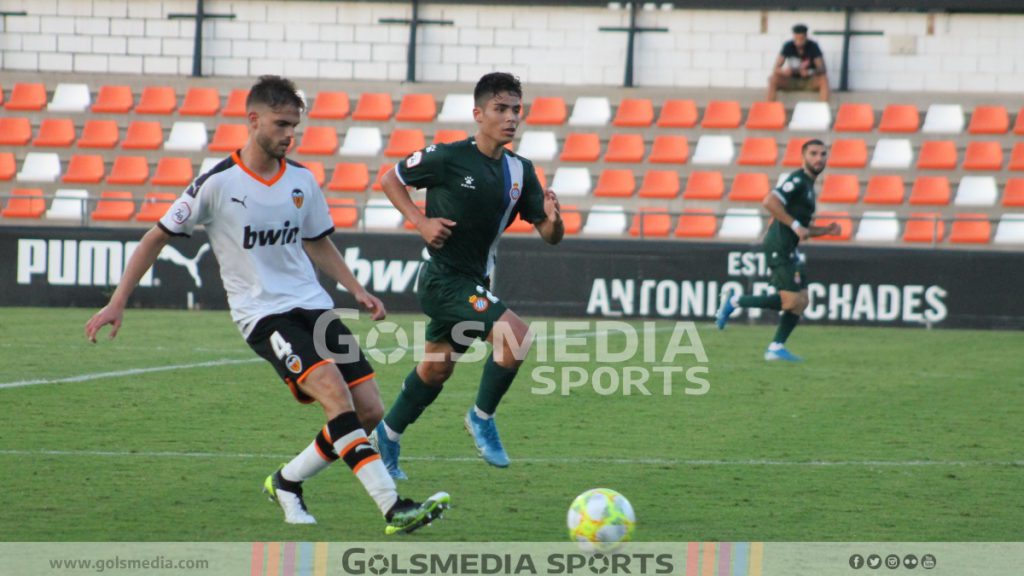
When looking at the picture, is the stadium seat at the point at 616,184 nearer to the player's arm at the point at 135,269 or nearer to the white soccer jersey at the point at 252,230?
the white soccer jersey at the point at 252,230

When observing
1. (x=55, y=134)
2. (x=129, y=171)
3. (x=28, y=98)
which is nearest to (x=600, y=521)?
(x=129, y=171)

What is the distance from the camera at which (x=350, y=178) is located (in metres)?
21.1

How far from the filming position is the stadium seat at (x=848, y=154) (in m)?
20.6

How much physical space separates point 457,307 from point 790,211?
24.3ft

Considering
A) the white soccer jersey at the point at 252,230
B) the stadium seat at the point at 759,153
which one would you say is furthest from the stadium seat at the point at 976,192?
the white soccer jersey at the point at 252,230

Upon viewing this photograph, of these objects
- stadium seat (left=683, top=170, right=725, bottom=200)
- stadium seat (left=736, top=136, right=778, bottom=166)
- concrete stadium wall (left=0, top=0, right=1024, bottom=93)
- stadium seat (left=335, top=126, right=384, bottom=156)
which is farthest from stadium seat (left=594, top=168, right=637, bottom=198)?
stadium seat (left=335, top=126, right=384, bottom=156)

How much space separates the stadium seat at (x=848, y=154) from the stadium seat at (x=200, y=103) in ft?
30.6

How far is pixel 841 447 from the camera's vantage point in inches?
330

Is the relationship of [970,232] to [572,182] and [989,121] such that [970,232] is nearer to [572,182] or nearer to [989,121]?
[989,121]

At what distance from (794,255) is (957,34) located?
30.1 feet

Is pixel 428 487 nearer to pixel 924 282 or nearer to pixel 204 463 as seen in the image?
pixel 204 463

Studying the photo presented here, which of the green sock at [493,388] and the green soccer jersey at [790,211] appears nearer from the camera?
the green sock at [493,388]

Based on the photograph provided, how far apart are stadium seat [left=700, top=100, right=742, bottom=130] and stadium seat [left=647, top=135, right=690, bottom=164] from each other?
0.48m

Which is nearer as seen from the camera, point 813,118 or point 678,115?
point 813,118
